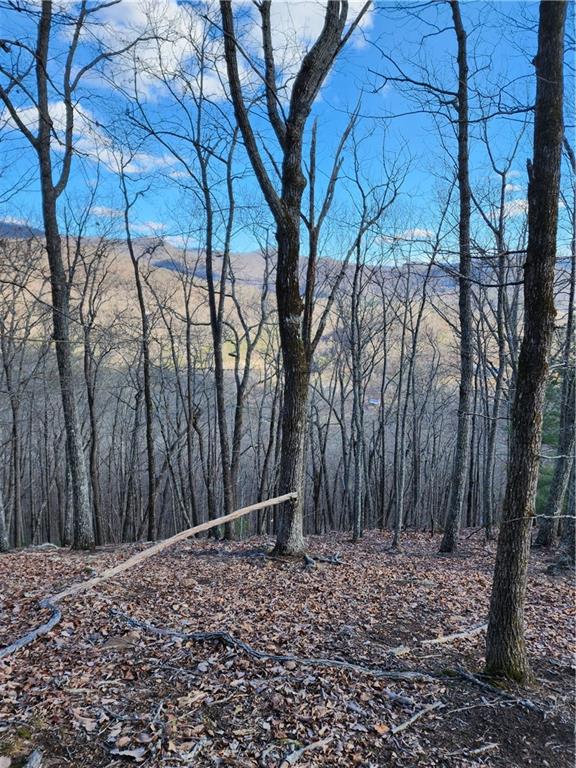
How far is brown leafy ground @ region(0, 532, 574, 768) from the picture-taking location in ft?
9.25

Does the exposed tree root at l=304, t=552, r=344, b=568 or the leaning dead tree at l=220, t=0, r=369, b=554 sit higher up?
the leaning dead tree at l=220, t=0, r=369, b=554

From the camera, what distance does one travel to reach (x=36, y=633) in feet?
13.0

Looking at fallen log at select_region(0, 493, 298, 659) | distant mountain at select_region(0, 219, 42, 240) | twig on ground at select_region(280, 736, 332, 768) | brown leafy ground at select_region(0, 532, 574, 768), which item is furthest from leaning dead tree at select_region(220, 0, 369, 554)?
distant mountain at select_region(0, 219, 42, 240)

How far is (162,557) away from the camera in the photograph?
8.06m

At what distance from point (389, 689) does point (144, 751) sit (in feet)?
5.90

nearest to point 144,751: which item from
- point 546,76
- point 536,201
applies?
point 536,201

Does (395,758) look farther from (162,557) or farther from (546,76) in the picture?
(162,557)

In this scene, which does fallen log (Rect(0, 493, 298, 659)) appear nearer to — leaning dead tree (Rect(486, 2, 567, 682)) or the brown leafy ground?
the brown leafy ground

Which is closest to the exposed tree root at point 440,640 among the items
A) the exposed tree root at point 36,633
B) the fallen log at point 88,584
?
the fallen log at point 88,584

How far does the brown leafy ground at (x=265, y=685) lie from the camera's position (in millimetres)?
2818

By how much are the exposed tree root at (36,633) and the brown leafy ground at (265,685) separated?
68 millimetres

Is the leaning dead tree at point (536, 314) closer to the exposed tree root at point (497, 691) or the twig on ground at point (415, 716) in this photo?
the exposed tree root at point (497, 691)

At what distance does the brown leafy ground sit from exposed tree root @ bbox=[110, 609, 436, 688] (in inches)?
2.4

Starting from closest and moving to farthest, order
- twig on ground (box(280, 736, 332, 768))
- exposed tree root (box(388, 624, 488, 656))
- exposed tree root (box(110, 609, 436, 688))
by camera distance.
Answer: twig on ground (box(280, 736, 332, 768)), exposed tree root (box(110, 609, 436, 688)), exposed tree root (box(388, 624, 488, 656))
